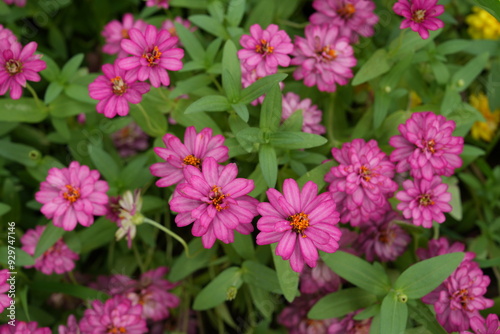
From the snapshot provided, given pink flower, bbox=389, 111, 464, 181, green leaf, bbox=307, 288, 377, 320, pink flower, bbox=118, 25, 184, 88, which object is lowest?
green leaf, bbox=307, 288, 377, 320

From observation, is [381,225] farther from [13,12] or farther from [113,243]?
[13,12]

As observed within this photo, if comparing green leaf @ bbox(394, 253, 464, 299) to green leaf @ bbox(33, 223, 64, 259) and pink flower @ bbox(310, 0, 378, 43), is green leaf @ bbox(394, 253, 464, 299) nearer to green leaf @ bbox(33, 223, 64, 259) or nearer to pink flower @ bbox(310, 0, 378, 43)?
pink flower @ bbox(310, 0, 378, 43)

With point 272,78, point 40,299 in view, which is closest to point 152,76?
point 272,78

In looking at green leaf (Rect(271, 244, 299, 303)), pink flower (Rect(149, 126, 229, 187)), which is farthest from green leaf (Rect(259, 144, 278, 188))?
green leaf (Rect(271, 244, 299, 303))

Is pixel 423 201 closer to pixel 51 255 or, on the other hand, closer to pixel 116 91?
pixel 116 91

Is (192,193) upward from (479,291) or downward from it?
upward

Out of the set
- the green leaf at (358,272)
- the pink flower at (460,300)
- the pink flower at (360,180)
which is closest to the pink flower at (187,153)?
the pink flower at (360,180)
